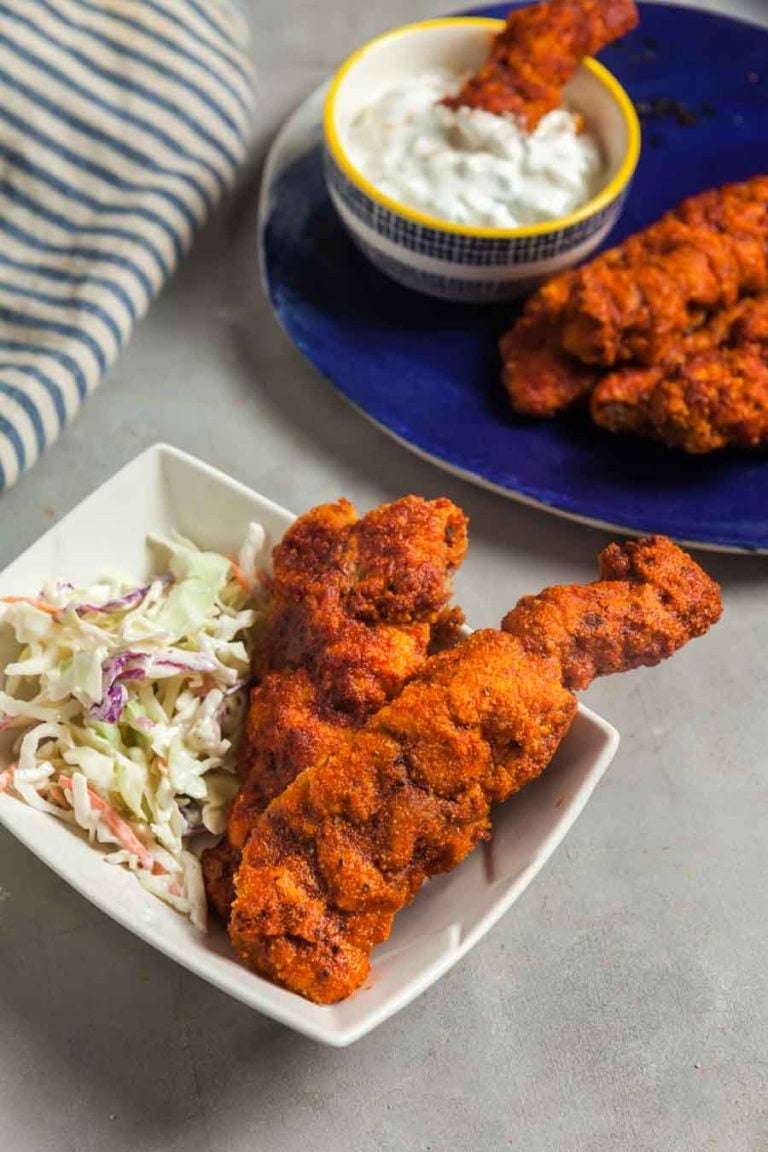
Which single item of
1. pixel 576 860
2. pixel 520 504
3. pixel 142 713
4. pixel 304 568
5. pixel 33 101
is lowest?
pixel 576 860

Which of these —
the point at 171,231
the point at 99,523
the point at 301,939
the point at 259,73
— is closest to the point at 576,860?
the point at 301,939

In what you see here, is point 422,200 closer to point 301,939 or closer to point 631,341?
point 631,341

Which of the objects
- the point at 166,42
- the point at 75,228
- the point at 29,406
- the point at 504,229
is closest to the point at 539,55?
the point at 504,229

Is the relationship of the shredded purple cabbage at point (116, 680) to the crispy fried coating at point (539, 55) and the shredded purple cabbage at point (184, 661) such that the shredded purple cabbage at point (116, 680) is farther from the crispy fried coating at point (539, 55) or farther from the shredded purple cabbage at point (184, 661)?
the crispy fried coating at point (539, 55)

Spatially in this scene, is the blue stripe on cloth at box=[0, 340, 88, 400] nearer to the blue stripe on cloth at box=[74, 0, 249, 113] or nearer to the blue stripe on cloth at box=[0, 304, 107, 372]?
the blue stripe on cloth at box=[0, 304, 107, 372]

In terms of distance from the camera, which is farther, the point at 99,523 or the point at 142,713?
the point at 99,523

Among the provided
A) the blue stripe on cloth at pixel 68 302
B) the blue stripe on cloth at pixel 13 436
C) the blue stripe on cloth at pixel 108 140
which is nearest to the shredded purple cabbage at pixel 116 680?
the blue stripe on cloth at pixel 13 436
